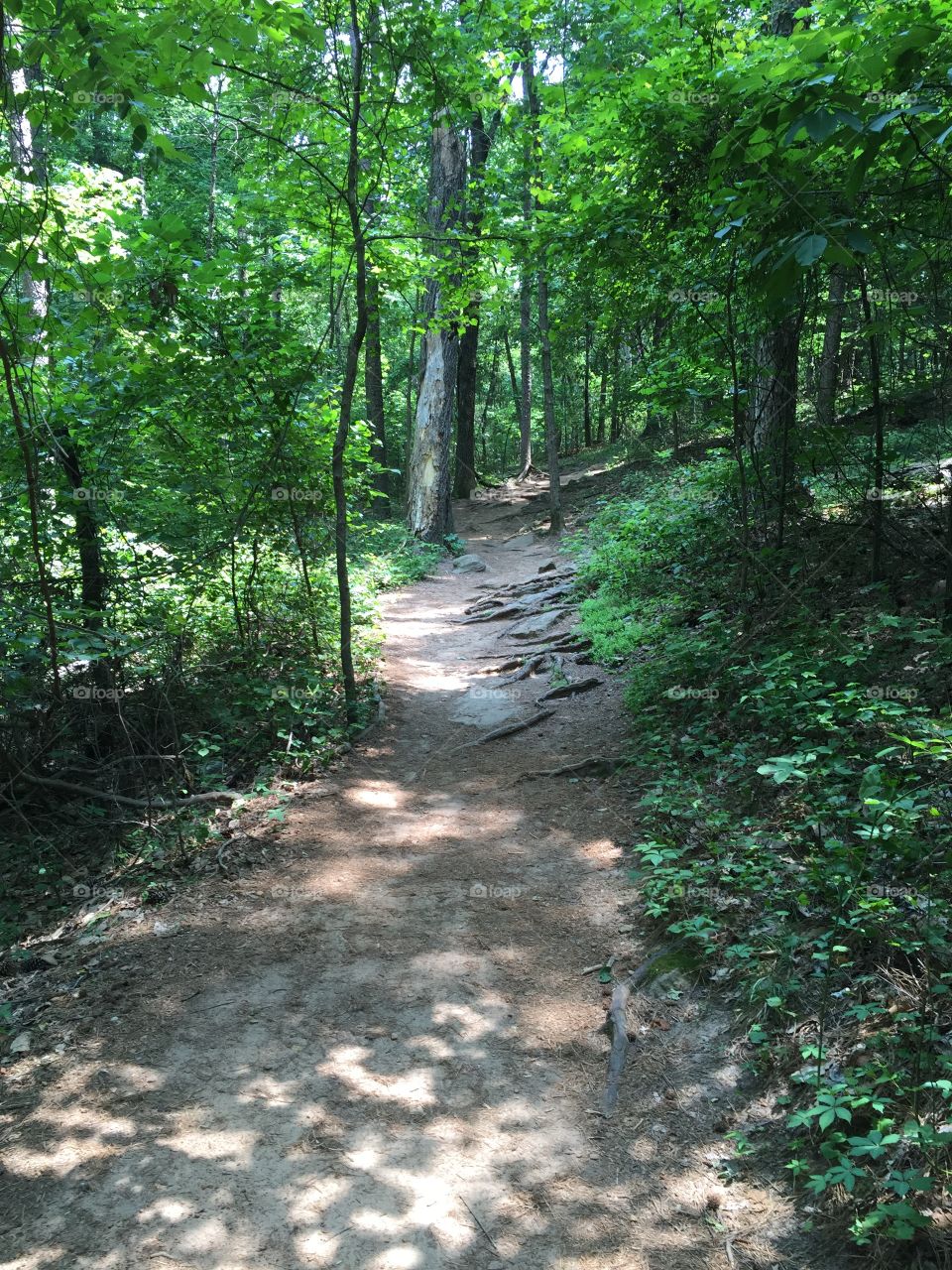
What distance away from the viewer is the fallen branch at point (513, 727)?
25.7ft

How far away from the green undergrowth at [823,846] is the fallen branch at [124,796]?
3.31 m

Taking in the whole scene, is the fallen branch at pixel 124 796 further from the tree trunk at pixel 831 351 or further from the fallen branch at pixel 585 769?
the tree trunk at pixel 831 351

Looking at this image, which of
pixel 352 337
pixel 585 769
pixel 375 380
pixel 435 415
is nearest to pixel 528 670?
pixel 585 769

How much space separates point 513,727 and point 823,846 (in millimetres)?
4205

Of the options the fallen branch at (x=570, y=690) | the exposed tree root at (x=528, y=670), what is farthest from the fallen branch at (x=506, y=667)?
the fallen branch at (x=570, y=690)

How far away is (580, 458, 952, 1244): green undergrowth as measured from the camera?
2682 millimetres

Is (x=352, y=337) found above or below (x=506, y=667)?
above

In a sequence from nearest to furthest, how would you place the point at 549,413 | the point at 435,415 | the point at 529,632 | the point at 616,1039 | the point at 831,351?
the point at 616,1039 < the point at 831,351 < the point at 529,632 < the point at 549,413 < the point at 435,415

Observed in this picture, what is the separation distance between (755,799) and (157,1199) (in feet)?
12.6

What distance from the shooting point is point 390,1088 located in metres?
3.52

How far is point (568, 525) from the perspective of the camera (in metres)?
18.9

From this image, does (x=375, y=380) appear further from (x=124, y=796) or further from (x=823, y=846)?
(x=823, y=846)

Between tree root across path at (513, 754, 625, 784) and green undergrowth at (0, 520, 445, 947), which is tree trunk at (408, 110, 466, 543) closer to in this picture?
green undergrowth at (0, 520, 445, 947)

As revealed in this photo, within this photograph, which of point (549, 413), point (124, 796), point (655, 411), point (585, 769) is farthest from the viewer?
point (549, 413)
